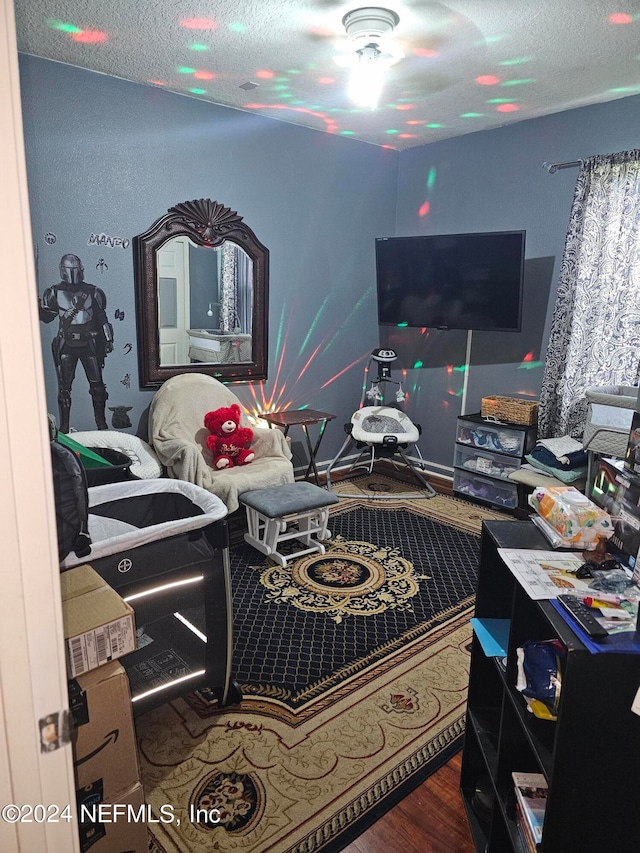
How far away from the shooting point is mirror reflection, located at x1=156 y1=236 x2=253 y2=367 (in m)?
3.85

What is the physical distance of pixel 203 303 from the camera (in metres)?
4.03

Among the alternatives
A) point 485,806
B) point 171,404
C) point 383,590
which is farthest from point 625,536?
point 171,404

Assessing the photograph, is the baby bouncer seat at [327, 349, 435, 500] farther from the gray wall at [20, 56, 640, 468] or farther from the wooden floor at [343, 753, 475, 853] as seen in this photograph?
the wooden floor at [343, 753, 475, 853]

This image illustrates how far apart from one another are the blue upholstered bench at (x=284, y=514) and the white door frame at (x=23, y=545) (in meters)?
2.37

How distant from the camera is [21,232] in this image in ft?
2.23

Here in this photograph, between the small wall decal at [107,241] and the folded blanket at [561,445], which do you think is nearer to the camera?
the small wall decal at [107,241]

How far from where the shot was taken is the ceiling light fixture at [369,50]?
2.52 metres

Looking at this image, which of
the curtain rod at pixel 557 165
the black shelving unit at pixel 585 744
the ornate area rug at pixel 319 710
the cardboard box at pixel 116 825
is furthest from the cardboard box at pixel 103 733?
the curtain rod at pixel 557 165

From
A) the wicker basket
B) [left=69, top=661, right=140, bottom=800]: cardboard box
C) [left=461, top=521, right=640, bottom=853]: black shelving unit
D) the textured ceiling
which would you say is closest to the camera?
[left=461, top=521, right=640, bottom=853]: black shelving unit

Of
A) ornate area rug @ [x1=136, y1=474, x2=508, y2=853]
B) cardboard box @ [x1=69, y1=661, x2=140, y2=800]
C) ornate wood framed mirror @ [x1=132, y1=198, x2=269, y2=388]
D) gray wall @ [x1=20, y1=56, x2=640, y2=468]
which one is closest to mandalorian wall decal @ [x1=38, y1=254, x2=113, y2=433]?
gray wall @ [x1=20, y1=56, x2=640, y2=468]

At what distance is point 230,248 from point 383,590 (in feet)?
8.39

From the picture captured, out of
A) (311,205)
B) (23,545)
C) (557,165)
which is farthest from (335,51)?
(23,545)

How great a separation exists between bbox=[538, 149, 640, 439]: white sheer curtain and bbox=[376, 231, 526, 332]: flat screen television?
335 mm

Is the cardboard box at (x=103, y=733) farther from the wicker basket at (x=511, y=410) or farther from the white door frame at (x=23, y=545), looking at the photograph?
the wicker basket at (x=511, y=410)
